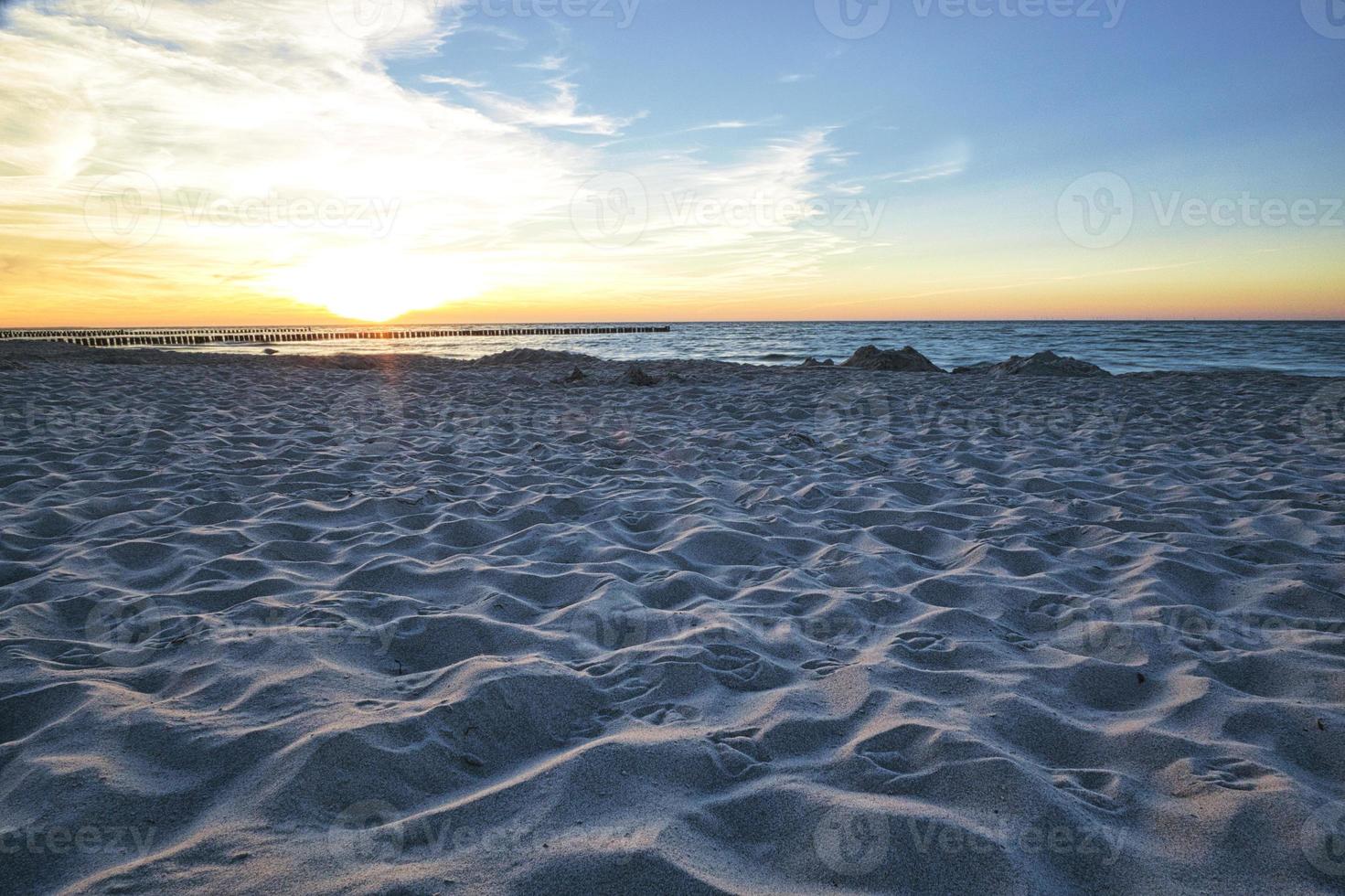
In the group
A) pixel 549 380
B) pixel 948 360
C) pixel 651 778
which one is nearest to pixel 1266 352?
pixel 948 360

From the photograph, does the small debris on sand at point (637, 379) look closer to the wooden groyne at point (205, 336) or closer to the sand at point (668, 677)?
the sand at point (668, 677)

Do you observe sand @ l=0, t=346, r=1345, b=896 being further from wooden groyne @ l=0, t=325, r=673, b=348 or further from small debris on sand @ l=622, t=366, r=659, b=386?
wooden groyne @ l=0, t=325, r=673, b=348

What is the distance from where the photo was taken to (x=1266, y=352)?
21.0m

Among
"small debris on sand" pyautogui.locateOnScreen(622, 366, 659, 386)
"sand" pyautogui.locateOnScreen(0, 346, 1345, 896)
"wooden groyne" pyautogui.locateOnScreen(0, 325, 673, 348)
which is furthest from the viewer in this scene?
"wooden groyne" pyautogui.locateOnScreen(0, 325, 673, 348)

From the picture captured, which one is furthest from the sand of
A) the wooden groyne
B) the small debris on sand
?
the wooden groyne

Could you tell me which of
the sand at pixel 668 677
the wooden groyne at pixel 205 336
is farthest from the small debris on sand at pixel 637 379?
the wooden groyne at pixel 205 336

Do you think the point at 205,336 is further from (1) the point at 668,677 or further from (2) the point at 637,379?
(1) the point at 668,677

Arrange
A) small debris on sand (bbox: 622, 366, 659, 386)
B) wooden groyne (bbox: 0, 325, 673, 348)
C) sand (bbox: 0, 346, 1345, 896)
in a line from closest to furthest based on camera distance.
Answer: sand (bbox: 0, 346, 1345, 896), small debris on sand (bbox: 622, 366, 659, 386), wooden groyne (bbox: 0, 325, 673, 348)

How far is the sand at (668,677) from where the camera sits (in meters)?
1.60

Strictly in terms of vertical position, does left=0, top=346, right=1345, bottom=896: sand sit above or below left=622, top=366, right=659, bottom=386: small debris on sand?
below

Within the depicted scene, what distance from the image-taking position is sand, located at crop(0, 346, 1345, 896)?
5.24ft

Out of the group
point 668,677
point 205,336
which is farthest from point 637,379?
point 205,336

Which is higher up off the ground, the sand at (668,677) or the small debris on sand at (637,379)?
the small debris on sand at (637,379)

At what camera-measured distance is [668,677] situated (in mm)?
2420
